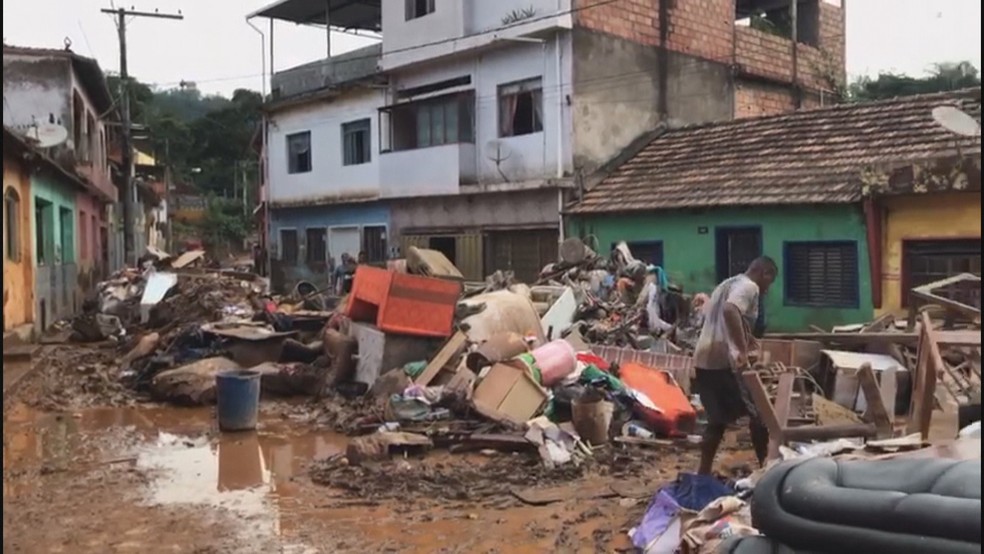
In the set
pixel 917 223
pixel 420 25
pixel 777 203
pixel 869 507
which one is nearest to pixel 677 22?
pixel 420 25

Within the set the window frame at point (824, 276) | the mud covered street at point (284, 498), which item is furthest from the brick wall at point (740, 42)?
the mud covered street at point (284, 498)

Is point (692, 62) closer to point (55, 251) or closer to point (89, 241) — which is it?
Result: point (55, 251)

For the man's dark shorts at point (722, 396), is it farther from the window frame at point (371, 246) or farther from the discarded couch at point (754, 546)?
the window frame at point (371, 246)

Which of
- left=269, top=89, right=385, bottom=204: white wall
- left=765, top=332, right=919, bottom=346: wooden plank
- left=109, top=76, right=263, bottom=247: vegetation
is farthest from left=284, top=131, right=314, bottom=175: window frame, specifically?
left=109, top=76, right=263, bottom=247: vegetation

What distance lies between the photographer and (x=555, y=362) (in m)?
9.79

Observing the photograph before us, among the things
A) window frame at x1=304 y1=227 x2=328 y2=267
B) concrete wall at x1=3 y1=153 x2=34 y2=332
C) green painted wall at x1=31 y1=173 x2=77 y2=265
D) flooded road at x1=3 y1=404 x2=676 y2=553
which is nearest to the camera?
flooded road at x1=3 y1=404 x2=676 y2=553

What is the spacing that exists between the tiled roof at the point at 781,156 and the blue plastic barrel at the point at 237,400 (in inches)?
340

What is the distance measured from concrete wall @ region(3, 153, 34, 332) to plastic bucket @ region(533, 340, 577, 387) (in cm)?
930

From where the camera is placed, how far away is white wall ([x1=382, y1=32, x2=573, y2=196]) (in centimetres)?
1792

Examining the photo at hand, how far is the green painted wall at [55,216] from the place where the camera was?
56.1ft

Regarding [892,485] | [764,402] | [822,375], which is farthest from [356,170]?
[892,485]

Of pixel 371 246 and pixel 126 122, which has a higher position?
pixel 126 122

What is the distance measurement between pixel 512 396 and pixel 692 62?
13.0 metres

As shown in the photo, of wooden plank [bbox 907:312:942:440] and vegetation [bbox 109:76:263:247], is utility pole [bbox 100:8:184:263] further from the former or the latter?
wooden plank [bbox 907:312:942:440]
